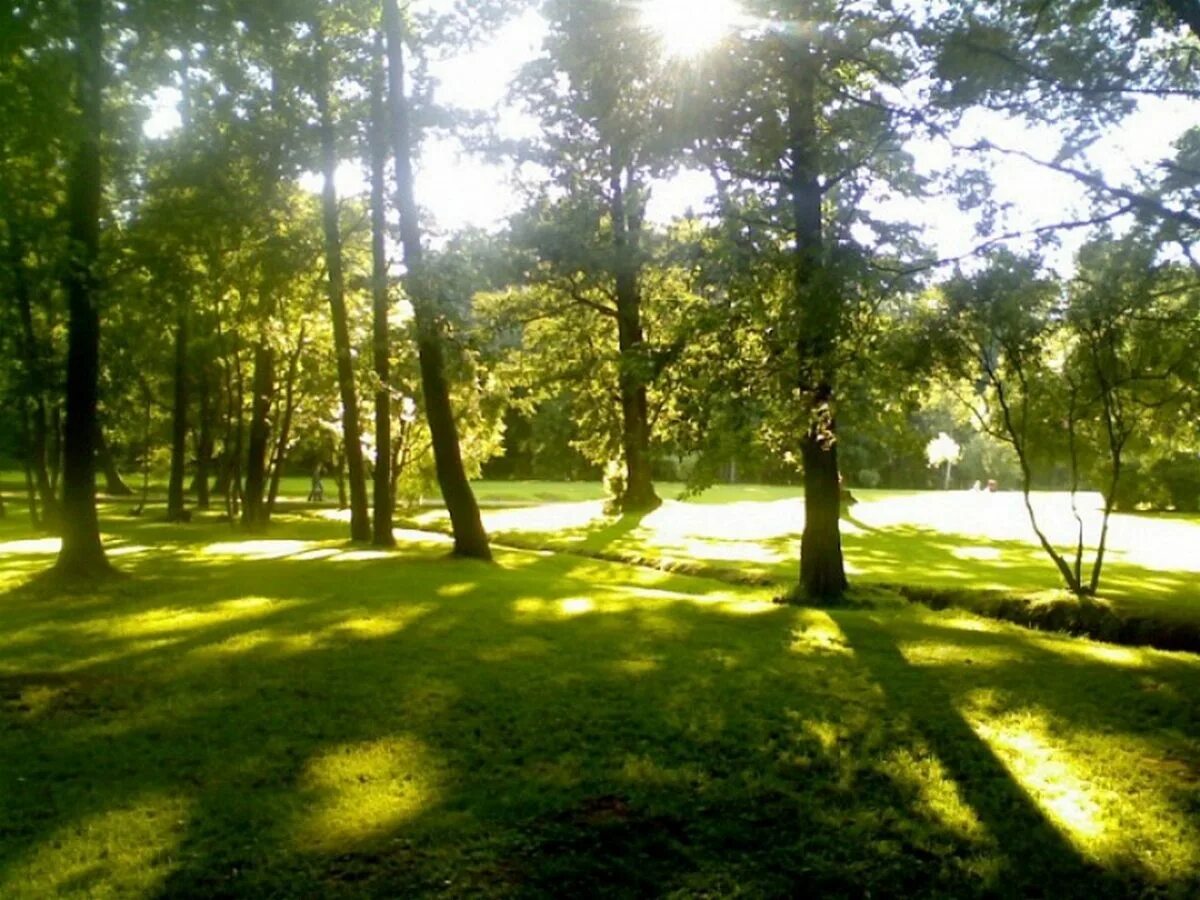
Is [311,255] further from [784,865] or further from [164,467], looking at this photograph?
[164,467]

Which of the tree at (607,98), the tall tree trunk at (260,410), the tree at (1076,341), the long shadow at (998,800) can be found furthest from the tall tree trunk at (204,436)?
the long shadow at (998,800)

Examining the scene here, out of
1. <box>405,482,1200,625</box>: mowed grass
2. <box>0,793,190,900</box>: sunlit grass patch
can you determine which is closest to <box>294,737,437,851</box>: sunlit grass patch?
<box>0,793,190,900</box>: sunlit grass patch

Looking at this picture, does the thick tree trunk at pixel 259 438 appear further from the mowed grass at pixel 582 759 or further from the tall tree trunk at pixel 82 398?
the mowed grass at pixel 582 759

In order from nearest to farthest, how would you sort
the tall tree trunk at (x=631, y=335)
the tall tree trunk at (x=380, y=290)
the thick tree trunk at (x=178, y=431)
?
the tall tree trunk at (x=380, y=290)
the tall tree trunk at (x=631, y=335)
the thick tree trunk at (x=178, y=431)

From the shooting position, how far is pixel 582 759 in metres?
6.57

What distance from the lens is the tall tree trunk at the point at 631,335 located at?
3012cm

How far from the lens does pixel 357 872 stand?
4848mm

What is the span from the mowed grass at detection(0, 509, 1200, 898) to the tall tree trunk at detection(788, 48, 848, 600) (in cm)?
326

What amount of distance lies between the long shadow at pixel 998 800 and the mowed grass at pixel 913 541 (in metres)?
5.67

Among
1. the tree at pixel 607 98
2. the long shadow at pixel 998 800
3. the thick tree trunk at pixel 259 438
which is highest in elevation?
the tree at pixel 607 98

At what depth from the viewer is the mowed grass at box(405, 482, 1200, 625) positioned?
19.3 metres

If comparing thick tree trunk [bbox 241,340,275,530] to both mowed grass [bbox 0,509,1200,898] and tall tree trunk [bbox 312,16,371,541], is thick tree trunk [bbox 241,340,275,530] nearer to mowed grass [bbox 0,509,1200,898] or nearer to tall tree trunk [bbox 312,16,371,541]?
tall tree trunk [bbox 312,16,371,541]

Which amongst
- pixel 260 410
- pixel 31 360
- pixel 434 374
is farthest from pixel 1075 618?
pixel 260 410

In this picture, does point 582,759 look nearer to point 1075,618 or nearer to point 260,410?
point 1075,618
